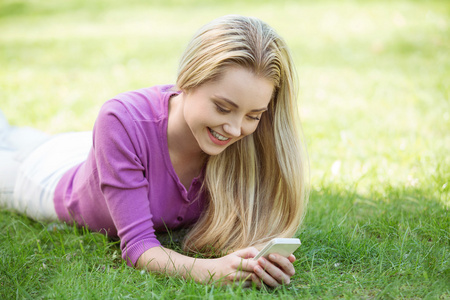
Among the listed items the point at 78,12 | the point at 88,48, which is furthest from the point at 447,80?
the point at 78,12

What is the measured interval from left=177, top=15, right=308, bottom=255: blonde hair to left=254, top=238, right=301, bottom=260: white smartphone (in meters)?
0.44

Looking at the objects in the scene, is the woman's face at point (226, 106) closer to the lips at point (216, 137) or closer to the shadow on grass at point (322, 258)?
the lips at point (216, 137)

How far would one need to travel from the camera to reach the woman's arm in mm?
2254

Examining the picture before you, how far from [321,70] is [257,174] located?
516 centimetres

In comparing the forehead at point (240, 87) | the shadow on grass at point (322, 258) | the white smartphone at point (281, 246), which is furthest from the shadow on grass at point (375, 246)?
the forehead at point (240, 87)

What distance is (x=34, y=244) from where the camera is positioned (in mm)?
2912

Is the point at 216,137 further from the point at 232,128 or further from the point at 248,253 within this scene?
the point at 248,253

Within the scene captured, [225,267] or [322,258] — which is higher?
[225,267]

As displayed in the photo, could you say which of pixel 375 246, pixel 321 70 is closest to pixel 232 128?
pixel 375 246

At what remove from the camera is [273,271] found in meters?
2.25

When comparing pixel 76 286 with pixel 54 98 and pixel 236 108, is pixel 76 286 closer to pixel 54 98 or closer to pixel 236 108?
pixel 236 108

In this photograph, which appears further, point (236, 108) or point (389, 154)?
point (389, 154)

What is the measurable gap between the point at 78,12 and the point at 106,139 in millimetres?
12553

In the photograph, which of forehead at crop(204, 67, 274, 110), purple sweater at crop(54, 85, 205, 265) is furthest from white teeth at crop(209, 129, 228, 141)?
purple sweater at crop(54, 85, 205, 265)
